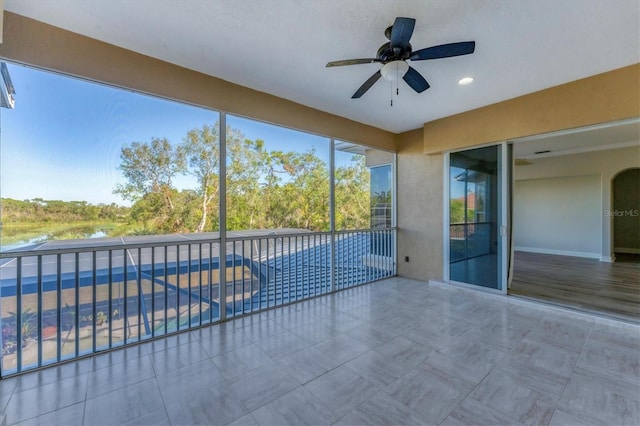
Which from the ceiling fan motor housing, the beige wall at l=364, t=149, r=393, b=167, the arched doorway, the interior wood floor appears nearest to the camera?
the ceiling fan motor housing

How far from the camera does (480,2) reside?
1.91 m

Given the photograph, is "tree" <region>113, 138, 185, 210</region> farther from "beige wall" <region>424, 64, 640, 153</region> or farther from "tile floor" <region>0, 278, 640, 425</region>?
"beige wall" <region>424, 64, 640, 153</region>

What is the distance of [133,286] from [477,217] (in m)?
4.91

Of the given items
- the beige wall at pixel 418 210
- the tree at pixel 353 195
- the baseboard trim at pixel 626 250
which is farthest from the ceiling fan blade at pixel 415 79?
the baseboard trim at pixel 626 250

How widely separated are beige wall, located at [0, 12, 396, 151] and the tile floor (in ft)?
8.24

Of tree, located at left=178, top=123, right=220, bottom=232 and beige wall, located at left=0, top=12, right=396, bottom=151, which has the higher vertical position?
beige wall, located at left=0, top=12, right=396, bottom=151

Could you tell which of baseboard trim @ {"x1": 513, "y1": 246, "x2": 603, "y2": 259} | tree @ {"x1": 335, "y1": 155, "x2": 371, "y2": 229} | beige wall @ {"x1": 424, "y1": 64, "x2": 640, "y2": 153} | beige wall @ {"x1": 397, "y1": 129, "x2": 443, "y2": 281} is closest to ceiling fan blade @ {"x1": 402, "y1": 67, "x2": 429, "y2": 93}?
beige wall @ {"x1": 424, "y1": 64, "x2": 640, "y2": 153}

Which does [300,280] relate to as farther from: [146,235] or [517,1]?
[517,1]

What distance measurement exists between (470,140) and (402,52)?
8.05 feet

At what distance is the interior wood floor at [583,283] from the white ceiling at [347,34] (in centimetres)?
281

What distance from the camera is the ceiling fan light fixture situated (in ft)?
7.19

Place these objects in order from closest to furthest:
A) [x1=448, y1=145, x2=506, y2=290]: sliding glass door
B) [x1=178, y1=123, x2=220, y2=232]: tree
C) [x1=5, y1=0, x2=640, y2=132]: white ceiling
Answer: [x1=5, y1=0, x2=640, y2=132]: white ceiling → [x1=178, y1=123, x2=220, y2=232]: tree → [x1=448, y1=145, x2=506, y2=290]: sliding glass door

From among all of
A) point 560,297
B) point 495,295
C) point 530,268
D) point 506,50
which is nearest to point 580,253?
point 530,268

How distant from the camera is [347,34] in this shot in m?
2.27
